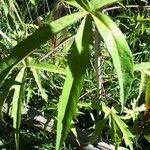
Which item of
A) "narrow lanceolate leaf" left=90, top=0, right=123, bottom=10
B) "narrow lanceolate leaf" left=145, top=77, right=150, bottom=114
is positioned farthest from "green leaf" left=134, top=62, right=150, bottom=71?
"narrow lanceolate leaf" left=90, top=0, right=123, bottom=10

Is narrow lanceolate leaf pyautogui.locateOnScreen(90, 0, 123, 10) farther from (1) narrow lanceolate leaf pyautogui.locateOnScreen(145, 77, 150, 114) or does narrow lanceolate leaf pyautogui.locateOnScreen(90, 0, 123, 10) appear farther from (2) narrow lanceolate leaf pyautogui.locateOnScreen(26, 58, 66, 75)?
(1) narrow lanceolate leaf pyautogui.locateOnScreen(145, 77, 150, 114)

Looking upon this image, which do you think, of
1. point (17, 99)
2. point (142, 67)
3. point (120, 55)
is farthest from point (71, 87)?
point (142, 67)

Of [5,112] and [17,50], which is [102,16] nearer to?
[17,50]

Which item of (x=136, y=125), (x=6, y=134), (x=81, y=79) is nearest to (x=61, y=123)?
(x=81, y=79)

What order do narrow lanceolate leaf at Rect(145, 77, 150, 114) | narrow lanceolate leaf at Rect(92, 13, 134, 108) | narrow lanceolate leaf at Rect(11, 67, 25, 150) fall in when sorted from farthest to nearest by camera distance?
narrow lanceolate leaf at Rect(145, 77, 150, 114) < narrow lanceolate leaf at Rect(11, 67, 25, 150) < narrow lanceolate leaf at Rect(92, 13, 134, 108)

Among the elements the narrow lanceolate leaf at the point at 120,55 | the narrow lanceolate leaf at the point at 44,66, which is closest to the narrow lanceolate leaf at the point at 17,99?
the narrow lanceolate leaf at the point at 44,66

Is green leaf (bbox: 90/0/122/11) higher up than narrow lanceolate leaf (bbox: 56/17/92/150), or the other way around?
green leaf (bbox: 90/0/122/11)

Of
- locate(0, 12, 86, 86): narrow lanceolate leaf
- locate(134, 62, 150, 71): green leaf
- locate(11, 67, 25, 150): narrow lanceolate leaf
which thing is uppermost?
locate(0, 12, 86, 86): narrow lanceolate leaf

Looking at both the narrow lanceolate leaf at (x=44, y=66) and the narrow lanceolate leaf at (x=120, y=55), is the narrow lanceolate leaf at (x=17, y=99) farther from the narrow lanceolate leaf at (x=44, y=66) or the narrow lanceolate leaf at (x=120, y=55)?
the narrow lanceolate leaf at (x=120, y=55)
